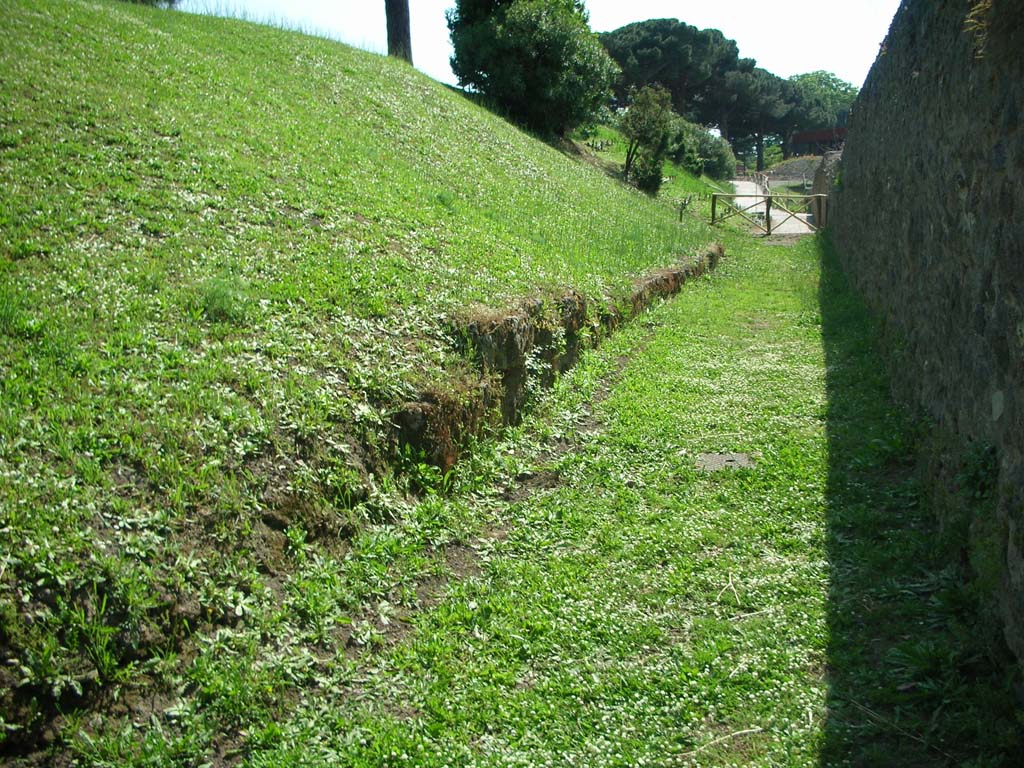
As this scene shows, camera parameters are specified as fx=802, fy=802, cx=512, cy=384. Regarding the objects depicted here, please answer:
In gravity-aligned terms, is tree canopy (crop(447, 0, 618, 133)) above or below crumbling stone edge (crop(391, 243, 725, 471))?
above

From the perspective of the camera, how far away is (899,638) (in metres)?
3.60

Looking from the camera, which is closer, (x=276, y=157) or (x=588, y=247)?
(x=276, y=157)

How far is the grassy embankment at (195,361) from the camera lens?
3.33 m

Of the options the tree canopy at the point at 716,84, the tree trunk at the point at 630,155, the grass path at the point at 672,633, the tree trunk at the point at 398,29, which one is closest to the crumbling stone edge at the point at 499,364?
the grass path at the point at 672,633

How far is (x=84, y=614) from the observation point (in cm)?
319

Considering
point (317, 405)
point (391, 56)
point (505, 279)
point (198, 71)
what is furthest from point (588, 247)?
point (391, 56)

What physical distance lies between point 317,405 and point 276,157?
541 centimetres

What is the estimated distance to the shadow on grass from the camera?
2967 mm

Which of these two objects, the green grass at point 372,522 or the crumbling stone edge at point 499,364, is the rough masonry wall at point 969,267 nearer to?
the green grass at point 372,522

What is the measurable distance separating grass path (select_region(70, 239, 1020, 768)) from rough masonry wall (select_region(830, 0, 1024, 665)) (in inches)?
16.6

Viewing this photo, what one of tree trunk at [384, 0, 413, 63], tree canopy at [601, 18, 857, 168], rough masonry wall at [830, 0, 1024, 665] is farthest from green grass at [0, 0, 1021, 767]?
tree canopy at [601, 18, 857, 168]

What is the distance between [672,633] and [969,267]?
8.38 ft

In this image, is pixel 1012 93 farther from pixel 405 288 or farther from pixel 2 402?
pixel 2 402

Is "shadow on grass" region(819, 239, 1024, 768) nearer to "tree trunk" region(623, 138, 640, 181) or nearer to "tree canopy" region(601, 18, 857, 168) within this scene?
"tree trunk" region(623, 138, 640, 181)
